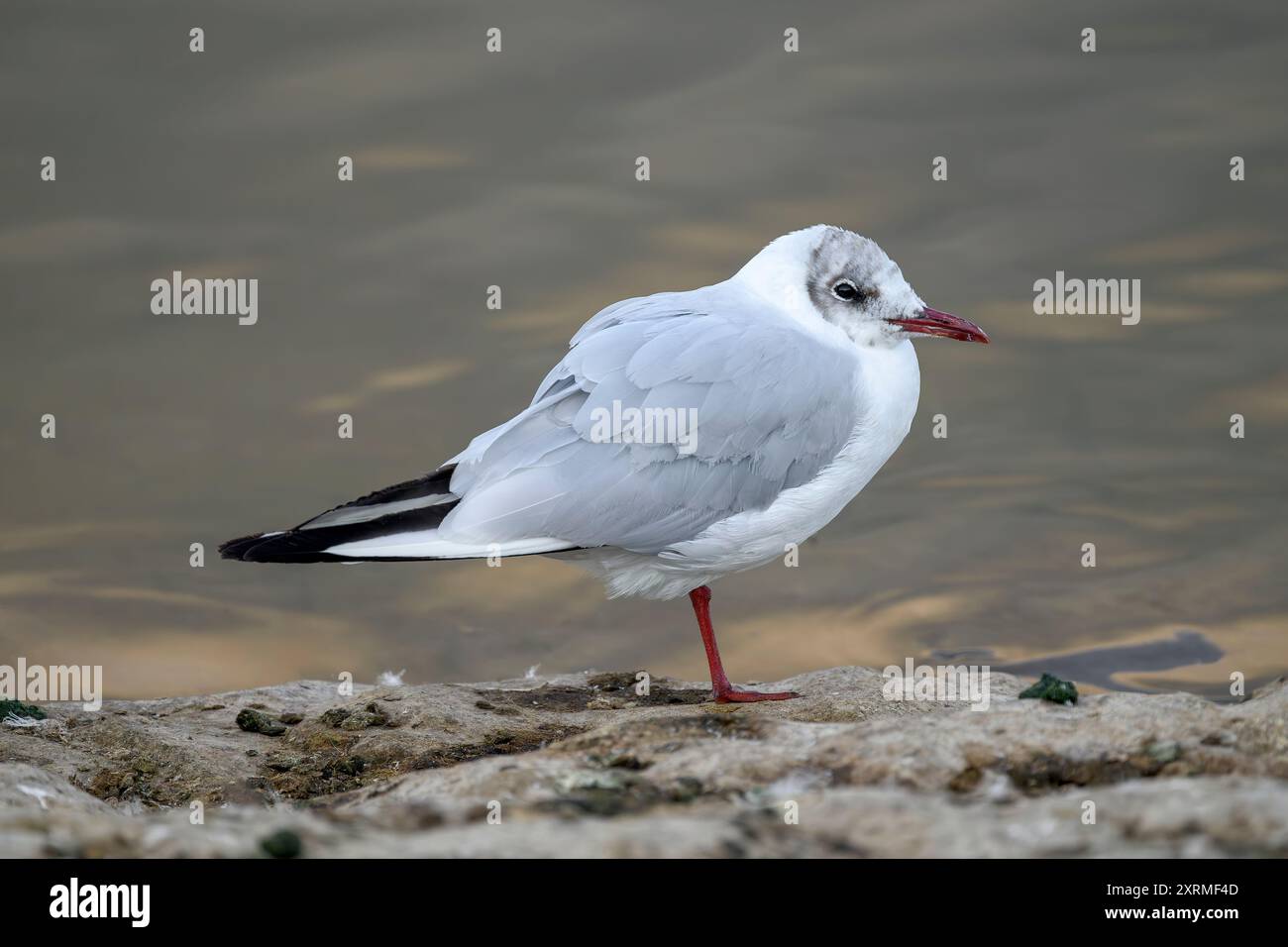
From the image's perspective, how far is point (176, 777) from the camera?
6.27m

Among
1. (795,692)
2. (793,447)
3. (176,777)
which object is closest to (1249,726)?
(793,447)

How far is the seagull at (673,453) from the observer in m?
6.53

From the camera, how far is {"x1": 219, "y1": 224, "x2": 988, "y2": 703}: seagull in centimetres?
653

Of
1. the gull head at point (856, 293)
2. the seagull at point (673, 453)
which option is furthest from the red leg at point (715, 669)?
the gull head at point (856, 293)

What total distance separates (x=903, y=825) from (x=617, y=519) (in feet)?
10.0

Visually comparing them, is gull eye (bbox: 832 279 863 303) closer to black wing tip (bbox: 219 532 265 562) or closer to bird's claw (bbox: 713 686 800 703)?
bird's claw (bbox: 713 686 800 703)

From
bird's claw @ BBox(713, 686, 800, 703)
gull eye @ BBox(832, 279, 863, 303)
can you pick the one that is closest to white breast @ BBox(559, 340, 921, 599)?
gull eye @ BBox(832, 279, 863, 303)

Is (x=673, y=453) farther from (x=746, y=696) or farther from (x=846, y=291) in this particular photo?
(x=746, y=696)

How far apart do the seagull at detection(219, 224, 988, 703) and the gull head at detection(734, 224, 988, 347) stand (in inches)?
0.4

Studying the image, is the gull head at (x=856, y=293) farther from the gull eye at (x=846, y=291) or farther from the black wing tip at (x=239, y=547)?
the black wing tip at (x=239, y=547)

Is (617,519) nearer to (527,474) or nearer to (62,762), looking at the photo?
Answer: (527,474)

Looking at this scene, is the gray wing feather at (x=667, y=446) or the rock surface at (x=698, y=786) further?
the gray wing feather at (x=667, y=446)

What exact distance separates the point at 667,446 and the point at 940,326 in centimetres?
162

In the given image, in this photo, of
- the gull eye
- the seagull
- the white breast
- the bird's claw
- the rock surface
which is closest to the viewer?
the rock surface
